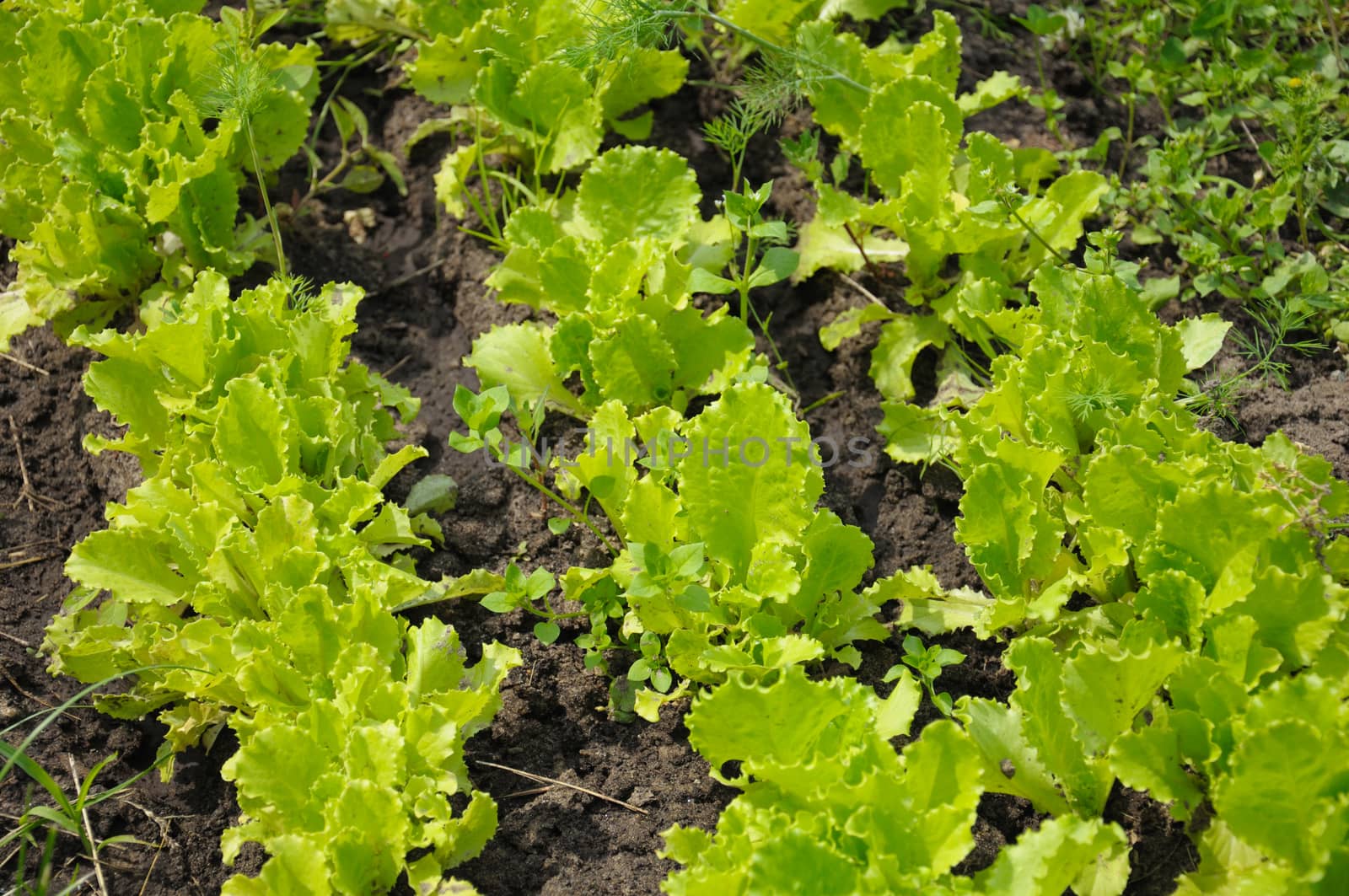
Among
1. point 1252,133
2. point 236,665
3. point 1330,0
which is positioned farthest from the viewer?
point 1330,0

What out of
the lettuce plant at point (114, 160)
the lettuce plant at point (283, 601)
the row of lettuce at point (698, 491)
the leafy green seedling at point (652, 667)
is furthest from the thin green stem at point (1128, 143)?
the lettuce plant at point (114, 160)

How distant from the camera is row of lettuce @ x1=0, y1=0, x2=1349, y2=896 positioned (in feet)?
6.67

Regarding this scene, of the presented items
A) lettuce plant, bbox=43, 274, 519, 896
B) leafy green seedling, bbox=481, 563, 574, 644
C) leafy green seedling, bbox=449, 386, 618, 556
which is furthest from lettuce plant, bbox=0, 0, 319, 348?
leafy green seedling, bbox=481, 563, 574, 644

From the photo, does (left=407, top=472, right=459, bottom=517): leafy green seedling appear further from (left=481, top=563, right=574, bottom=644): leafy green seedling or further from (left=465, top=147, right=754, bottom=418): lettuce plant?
(left=481, top=563, right=574, bottom=644): leafy green seedling

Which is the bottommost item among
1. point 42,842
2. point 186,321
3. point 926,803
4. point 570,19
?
point 42,842

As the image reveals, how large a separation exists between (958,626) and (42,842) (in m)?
1.89

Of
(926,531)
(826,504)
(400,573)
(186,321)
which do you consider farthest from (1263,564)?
(186,321)

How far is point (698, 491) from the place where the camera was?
2.46 m

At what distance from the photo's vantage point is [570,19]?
3.44 m

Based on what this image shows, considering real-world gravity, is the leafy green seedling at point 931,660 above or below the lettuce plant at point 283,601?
below

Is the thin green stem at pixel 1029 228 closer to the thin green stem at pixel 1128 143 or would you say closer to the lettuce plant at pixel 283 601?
the thin green stem at pixel 1128 143

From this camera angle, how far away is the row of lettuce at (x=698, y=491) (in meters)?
2.03

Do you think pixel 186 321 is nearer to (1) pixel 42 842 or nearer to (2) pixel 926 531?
(1) pixel 42 842

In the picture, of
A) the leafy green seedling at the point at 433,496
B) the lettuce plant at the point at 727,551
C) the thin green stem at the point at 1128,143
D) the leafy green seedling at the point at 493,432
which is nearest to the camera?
the lettuce plant at the point at 727,551
